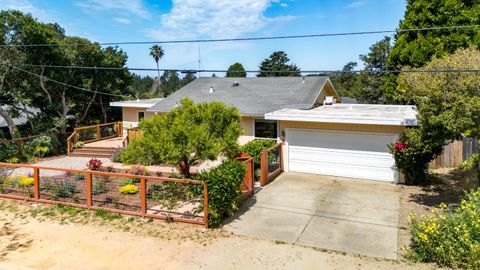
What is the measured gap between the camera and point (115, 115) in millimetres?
27875

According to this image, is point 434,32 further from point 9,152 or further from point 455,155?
point 9,152

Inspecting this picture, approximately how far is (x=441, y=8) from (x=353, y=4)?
7.58m

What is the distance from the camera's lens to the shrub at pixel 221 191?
906cm

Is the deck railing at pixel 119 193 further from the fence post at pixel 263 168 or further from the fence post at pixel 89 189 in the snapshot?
the fence post at pixel 263 168

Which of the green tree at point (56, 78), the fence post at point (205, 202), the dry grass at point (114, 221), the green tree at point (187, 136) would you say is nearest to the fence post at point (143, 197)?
the dry grass at point (114, 221)

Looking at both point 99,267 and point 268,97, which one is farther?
point 268,97

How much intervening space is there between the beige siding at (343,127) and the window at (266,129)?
4.32 ft

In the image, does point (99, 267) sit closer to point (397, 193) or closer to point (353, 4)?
point (397, 193)

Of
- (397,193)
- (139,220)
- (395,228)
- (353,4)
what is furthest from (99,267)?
(353,4)

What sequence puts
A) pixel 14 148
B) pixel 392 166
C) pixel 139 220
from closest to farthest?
pixel 139 220, pixel 392 166, pixel 14 148

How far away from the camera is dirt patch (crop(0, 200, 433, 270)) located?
7.31 meters

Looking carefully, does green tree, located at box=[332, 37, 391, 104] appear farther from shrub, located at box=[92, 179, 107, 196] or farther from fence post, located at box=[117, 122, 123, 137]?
shrub, located at box=[92, 179, 107, 196]

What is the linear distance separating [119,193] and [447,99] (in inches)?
377

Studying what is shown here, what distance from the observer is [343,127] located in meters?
14.2
